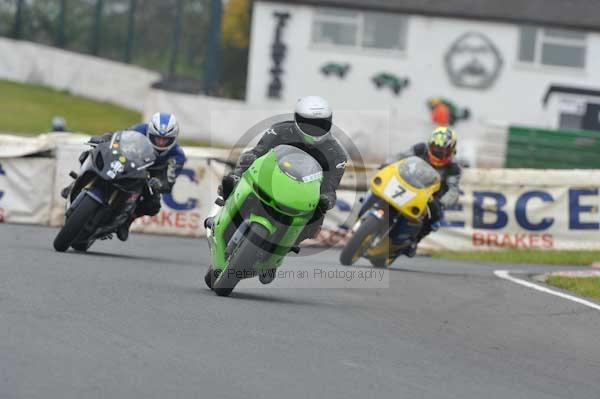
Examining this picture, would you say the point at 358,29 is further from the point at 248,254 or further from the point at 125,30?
the point at 248,254

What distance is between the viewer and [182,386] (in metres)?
6.23

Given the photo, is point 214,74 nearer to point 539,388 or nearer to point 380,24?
point 380,24

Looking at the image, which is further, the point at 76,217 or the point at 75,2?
the point at 75,2

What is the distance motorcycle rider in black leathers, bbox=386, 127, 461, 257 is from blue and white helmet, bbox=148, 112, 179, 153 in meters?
3.02

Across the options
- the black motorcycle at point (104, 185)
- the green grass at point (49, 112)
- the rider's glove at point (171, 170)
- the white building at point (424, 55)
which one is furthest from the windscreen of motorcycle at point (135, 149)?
the white building at point (424, 55)

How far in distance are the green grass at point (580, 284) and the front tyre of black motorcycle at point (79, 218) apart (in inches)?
184

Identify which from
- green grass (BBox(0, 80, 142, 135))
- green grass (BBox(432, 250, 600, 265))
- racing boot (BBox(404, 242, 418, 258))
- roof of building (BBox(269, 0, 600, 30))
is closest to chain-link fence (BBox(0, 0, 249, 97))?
green grass (BBox(0, 80, 142, 135))

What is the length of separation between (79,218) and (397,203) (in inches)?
148

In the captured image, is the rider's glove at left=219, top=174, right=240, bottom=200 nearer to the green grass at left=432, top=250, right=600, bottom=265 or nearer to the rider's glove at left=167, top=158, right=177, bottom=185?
the rider's glove at left=167, top=158, right=177, bottom=185

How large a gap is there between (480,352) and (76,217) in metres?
4.83

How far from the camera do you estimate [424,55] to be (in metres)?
41.9

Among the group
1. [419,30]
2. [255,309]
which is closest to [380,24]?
[419,30]

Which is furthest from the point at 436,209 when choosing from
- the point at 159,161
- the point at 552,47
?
the point at 552,47

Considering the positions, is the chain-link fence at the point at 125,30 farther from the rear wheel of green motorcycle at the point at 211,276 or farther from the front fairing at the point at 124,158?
the rear wheel of green motorcycle at the point at 211,276
